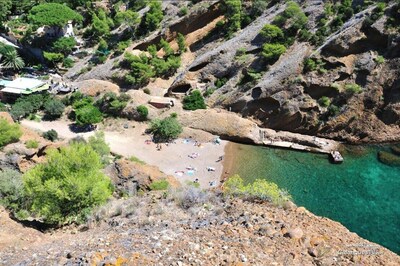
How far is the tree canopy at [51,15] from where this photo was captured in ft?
195

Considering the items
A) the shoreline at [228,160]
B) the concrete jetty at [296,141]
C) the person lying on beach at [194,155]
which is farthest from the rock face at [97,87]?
the concrete jetty at [296,141]

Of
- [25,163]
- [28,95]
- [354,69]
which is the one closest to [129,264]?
[25,163]

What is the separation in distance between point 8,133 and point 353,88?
121 feet

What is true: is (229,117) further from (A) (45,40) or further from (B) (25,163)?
(A) (45,40)

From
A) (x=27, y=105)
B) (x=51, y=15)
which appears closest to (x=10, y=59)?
(x=51, y=15)

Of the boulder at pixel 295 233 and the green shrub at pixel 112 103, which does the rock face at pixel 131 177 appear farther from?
the green shrub at pixel 112 103

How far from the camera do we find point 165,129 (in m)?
46.2

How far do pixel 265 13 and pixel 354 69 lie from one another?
15.8 m

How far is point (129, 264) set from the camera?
47.4 feet

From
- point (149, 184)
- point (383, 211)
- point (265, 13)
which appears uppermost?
point (265, 13)

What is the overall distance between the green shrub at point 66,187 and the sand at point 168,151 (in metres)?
16.5

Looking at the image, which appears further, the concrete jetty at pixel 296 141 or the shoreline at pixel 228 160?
the concrete jetty at pixel 296 141

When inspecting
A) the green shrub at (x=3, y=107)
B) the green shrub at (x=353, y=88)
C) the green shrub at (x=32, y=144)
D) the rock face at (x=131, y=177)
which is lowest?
the green shrub at (x=3, y=107)

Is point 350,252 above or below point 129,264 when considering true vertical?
below
